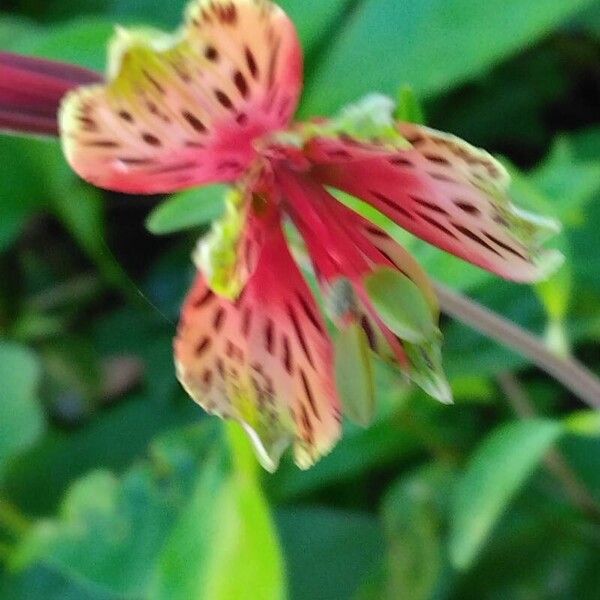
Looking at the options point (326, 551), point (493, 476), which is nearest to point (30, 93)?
point (493, 476)

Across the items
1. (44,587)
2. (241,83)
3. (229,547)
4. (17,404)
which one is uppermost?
(241,83)

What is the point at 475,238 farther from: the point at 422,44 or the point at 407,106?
the point at 422,44

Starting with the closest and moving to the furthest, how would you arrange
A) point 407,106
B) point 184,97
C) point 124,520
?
1. point 184,97
2. point 407,106
3. point 124,520

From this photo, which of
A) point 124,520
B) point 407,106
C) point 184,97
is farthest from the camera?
point 124,520

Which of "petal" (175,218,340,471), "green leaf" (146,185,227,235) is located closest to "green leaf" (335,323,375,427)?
"petal" (175,218,340,471)

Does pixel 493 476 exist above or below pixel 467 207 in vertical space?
below

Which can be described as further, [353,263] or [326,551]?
[326,551]

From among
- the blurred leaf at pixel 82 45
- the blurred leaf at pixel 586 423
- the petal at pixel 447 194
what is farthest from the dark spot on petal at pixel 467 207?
the blurred leaf at pixel 82 45

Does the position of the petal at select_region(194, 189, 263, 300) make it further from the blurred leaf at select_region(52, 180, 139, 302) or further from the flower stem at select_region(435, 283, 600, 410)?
the blurred leaf at select_region(52, 180, 139, 302)
